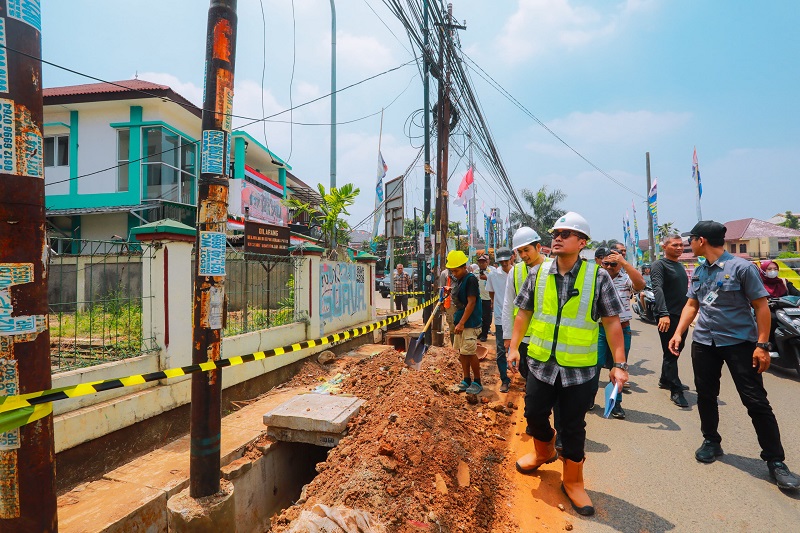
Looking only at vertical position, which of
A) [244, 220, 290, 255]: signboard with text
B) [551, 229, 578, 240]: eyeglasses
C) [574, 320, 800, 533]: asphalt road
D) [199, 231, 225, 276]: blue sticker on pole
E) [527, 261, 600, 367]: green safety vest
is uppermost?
[244, 220, 290, 255]: signboard with text

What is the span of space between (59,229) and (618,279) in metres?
15.9

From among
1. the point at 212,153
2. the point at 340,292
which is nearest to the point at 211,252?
the point at 212,153

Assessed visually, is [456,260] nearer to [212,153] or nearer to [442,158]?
[212,153]

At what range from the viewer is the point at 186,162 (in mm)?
14430

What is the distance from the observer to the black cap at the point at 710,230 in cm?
354

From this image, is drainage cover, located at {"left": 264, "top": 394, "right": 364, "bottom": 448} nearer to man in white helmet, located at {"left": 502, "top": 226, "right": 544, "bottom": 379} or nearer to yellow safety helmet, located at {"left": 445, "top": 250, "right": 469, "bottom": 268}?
man in white helmet, located at {"left": 502, "top": 226, "right": 544, "bottom": 379}

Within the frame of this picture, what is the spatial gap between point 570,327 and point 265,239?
4.99 metres

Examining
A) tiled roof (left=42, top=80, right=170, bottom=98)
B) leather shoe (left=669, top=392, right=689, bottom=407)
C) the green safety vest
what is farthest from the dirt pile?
tiled roof (left=42, top=80, right=170, bottom=98)

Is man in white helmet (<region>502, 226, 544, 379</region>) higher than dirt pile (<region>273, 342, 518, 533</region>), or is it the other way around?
man in white helmet (<region>502, 226, 544, 379</region>)

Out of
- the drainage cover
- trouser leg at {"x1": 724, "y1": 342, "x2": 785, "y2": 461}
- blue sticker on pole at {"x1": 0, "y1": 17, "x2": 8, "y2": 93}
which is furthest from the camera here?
the drainage cover

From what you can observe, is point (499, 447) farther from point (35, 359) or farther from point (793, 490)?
point (35, 359)

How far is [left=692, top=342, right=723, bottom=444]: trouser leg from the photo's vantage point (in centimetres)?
348

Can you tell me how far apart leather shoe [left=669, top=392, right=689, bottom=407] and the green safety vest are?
2.87 meters

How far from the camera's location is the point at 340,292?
9062mm
